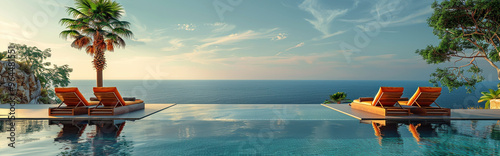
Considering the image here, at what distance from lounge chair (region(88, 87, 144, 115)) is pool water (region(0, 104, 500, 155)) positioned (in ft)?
2.34

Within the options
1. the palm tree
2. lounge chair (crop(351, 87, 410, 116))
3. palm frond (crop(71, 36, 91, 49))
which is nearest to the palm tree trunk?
the palm tree

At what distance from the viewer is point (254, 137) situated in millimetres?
5047

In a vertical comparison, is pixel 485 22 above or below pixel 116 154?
above

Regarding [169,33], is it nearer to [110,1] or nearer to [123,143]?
[110,1]

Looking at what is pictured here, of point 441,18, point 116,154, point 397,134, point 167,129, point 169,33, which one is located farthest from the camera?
point 169,33

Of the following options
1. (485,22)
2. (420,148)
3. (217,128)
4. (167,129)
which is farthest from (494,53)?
(167,129)

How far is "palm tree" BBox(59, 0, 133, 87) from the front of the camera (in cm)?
1178

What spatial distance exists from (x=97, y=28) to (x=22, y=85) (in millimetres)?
7398

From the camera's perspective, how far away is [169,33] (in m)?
36.9

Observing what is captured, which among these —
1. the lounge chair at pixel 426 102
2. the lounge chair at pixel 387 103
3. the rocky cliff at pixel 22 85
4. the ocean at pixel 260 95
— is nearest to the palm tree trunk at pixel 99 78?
the rocky cliff at pixel 22 85

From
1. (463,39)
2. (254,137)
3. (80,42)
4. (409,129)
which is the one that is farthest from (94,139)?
(463,39)

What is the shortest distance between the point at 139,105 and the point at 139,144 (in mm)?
4889

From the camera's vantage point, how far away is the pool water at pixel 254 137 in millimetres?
4184

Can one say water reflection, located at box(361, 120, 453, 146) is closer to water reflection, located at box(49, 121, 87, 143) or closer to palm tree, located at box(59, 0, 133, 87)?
water reflection, located at box(49, 121, 87, 143)
